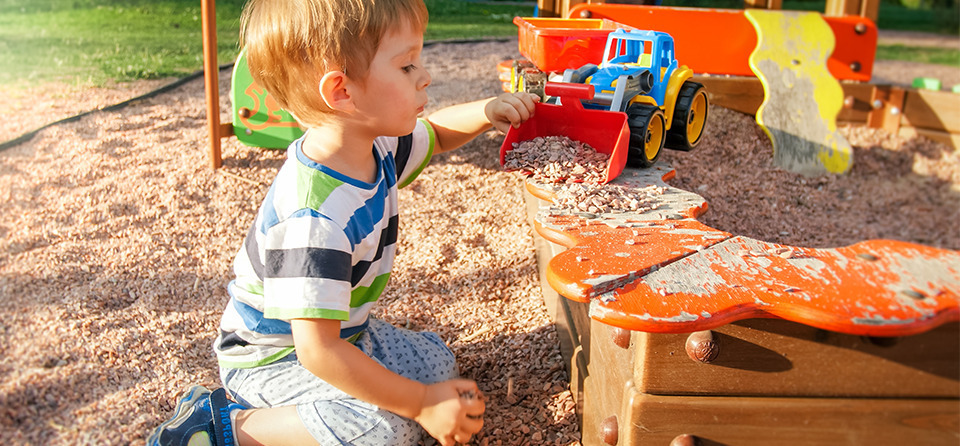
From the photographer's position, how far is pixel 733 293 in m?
0.75

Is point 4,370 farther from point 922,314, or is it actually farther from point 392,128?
point 922,314

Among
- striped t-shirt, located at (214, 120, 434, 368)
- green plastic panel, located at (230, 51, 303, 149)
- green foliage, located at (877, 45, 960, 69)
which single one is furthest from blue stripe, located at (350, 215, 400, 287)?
green foliage, located at (877, 45, 960, 69)

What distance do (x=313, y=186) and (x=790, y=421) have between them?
68 centimetres

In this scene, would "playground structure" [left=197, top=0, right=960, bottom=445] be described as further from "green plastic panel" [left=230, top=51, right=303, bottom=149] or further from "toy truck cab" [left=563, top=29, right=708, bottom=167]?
"green plastic panel" [left=230, top=51, right=303, bottom=149]

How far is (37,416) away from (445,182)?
1314 millimetres

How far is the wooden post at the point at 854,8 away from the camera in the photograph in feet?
9.21

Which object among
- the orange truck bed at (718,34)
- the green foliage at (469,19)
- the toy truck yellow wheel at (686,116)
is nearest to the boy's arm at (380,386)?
the toy truck yellow wheel at (686,116)

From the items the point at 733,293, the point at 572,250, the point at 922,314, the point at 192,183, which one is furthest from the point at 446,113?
the point at 192,183

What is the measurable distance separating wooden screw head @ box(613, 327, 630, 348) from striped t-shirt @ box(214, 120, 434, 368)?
36 cm

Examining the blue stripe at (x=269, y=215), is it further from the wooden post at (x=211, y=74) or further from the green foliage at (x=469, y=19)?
the green foliage at (x=469, y=19)

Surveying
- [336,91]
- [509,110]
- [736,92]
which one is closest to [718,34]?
[736,92]

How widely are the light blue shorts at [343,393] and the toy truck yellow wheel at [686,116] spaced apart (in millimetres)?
687

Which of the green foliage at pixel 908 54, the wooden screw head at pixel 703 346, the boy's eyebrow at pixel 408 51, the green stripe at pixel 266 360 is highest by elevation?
the boy's eyebrow at pixel 408 51

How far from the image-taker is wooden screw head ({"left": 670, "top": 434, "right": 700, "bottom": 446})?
82 cm
